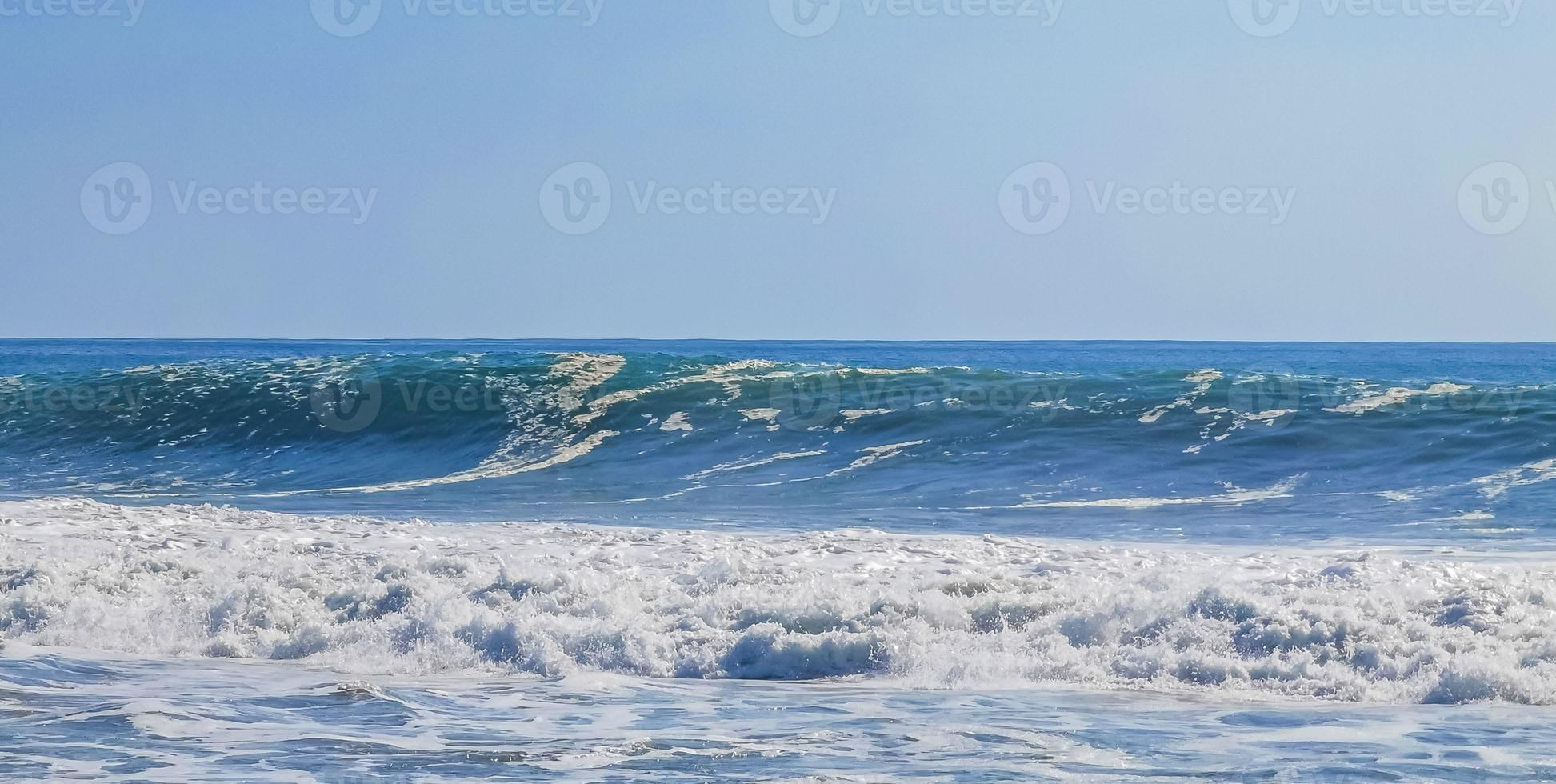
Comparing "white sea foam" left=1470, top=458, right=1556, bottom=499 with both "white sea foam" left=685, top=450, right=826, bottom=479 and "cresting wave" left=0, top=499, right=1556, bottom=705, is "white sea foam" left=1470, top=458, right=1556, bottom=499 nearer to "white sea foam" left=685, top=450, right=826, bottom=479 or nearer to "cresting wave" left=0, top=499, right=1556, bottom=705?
"cresting wave" left=0, top=499, right=1556, bottom=705

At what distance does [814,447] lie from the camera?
18.2 metres

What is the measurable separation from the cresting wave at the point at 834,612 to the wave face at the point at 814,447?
9.84 feet

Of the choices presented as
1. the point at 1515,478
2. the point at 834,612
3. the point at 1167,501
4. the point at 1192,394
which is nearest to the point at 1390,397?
the point at 1192,394

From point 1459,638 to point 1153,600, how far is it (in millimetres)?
1568

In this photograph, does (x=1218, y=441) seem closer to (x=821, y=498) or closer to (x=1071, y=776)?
(x=821, y=498)

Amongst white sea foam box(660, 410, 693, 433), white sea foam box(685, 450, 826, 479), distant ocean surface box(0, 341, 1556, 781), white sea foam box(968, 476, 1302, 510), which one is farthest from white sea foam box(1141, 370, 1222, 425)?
white sea foam box(660, 410, 693, 433)

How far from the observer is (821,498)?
14680 millimetres

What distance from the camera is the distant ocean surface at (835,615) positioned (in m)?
5.64

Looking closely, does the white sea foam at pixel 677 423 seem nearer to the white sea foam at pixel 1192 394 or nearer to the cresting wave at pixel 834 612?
the white sea foam at pixel 1192 394

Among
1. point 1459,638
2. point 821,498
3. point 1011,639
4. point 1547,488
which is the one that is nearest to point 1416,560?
point 1459,638

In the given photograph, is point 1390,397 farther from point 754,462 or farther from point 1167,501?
point 754,462

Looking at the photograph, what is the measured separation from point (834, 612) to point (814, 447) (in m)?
10.4

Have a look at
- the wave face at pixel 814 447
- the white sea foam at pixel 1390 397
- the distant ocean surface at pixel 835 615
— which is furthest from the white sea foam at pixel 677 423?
the white sea foam at pixel 1390 397

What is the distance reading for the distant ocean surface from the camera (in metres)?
5.64
